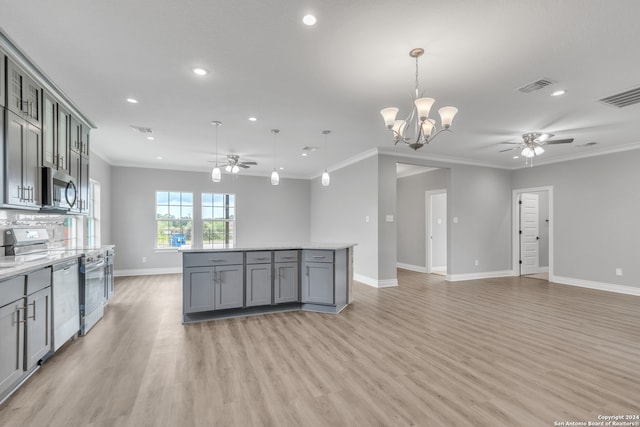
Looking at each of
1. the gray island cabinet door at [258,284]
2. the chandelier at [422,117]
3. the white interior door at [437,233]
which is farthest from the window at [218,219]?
the chandelier at [422,117]

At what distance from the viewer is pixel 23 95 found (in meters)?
2.79

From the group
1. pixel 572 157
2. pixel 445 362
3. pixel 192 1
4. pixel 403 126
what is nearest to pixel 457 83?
pixel 403 126

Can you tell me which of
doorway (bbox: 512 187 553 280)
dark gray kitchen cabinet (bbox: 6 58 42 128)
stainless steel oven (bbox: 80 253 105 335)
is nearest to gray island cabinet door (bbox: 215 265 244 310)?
stainless steel oven (bbox: 80 253 105 335)

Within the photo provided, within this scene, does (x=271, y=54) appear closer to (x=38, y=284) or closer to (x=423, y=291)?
(x=38, y=284)

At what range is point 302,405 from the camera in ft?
6.93

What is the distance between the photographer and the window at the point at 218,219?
26.8 feet

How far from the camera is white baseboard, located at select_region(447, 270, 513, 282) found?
6.72m

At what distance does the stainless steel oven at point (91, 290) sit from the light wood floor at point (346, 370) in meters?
0.23

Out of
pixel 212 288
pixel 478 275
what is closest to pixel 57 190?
pixel 212 288

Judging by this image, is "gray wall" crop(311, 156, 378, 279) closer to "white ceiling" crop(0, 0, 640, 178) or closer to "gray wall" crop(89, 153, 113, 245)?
"white ceiling" crop(0, 0, 640, 178)

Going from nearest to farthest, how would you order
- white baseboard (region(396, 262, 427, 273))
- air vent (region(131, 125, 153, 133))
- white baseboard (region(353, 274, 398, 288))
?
air vent (region(131, 125, 153, 133)), white baseboard (region(353, 274, 398, 288)), white baseboard (region(396, 262, 427, 273))

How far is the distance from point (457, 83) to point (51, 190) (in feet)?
14.7

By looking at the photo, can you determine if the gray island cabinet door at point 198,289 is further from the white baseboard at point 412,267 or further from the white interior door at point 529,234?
the white interior door at point 529,234

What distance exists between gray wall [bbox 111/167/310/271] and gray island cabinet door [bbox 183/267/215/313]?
12.9 ft
